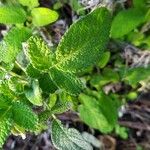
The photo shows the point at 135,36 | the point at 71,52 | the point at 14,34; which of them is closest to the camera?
the point at 71,52

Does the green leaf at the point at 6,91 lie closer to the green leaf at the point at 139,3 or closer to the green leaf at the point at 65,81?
the green leaf at the point at 65,81

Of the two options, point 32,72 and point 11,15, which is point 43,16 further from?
point 32,72

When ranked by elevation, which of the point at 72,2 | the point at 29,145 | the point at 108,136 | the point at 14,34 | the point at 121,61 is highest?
the point at 14,34

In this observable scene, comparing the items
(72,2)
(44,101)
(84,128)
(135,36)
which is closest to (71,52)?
(44,101)

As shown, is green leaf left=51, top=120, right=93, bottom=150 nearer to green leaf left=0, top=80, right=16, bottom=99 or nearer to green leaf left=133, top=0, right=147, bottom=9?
green leaf left=0, top=80, right=16, bottom=99

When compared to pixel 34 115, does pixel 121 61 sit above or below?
below

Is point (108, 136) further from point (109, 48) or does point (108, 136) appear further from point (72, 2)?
point (72, 2)

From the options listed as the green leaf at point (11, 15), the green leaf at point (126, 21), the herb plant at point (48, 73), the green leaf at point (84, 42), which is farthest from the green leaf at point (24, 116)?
the green leaf at point (126, 21)
